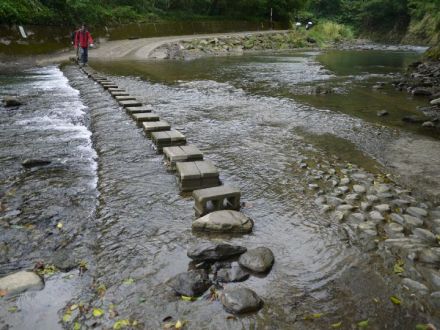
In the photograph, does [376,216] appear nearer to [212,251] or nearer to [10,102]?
[212,251]

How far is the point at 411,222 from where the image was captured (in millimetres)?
3982

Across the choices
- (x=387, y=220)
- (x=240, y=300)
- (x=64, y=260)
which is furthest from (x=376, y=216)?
(x=64, y=260)

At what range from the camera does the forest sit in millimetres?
21344

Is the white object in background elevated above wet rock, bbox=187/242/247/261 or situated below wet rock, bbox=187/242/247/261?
above

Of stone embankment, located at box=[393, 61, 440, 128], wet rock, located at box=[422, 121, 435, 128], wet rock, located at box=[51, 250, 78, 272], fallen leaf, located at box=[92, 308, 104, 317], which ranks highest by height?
wet rock, located at box=[51, 250, 78, 272]

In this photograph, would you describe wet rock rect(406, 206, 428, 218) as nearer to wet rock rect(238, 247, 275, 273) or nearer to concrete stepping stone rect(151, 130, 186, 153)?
wet rock rect(238, 247, 275, 273)

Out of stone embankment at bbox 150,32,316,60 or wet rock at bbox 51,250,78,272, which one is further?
stone embankment at bbox 150,32,316,60

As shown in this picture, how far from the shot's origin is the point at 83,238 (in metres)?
3.71

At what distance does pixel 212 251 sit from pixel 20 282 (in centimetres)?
154

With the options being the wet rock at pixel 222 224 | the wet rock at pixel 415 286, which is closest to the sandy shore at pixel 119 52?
the wet rock at pixel 222 224

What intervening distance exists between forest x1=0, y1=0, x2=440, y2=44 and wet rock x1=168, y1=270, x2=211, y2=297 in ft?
57.7

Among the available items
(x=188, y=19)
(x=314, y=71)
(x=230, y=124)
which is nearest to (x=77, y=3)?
(x=188, y=19)

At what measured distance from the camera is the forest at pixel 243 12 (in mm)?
21344

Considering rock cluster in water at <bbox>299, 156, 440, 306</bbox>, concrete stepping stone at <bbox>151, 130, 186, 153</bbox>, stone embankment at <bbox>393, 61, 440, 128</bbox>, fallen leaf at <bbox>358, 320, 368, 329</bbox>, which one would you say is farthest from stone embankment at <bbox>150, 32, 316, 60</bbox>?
fallen leaf at <bbox>358, 320, 368, 329</bbox>
